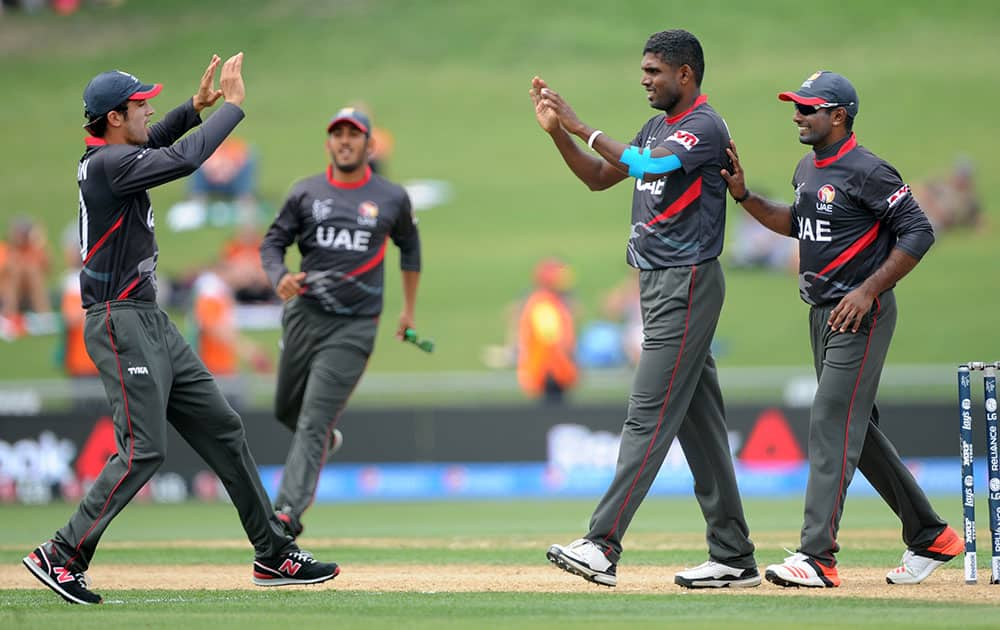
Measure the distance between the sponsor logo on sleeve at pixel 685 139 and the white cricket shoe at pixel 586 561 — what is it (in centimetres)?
206

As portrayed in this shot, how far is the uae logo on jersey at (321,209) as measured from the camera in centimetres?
1030

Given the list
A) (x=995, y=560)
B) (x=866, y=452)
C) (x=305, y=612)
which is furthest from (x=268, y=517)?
(x=995, y=560)

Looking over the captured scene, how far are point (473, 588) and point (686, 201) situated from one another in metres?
2.34

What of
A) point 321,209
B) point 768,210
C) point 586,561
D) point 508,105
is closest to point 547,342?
point 321,209

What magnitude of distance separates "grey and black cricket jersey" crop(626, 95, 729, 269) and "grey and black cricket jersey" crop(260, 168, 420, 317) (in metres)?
3.14

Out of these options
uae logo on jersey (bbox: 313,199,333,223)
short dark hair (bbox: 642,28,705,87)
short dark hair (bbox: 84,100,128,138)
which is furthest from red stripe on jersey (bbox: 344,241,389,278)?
short dark hair (bbox: 642,28,705,87)

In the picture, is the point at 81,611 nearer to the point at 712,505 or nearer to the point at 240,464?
the point at 240,464

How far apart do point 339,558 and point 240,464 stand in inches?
94.7

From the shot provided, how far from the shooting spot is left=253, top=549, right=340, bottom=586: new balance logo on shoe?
775 centimetres

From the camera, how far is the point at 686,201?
750cm

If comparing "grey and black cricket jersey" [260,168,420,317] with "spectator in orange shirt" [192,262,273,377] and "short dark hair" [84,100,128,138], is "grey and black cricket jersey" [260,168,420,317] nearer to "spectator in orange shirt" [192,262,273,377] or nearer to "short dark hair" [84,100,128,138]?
"short dark hair" [84,100,128,138]

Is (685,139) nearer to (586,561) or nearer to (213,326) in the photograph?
(586,561)

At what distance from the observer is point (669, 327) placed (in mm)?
7438

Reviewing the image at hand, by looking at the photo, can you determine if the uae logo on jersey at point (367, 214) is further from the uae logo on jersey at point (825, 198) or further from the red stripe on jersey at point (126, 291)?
the uae logo on jersey at point (825, 198)
